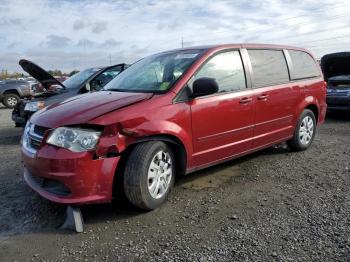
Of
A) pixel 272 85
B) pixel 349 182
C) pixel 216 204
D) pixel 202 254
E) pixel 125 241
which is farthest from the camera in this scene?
pixel 272 85

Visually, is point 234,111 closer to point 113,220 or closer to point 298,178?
point 298,178

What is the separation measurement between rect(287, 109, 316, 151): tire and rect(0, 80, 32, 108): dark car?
1443 centimetres

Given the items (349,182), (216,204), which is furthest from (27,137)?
(349,182)

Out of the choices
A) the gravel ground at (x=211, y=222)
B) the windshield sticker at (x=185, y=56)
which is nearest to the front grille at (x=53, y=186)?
the gravel ground at (x=211, y=222)

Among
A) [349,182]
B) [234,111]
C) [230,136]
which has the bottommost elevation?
[349,182]

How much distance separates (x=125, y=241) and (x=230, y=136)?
205 cm

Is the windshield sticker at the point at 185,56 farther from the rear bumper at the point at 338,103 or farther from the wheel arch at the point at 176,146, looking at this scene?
the rear bumper at the point at 338,103

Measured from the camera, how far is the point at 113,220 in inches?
154

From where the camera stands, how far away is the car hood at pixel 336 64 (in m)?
10.7

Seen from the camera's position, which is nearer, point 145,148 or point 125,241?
point 125,241

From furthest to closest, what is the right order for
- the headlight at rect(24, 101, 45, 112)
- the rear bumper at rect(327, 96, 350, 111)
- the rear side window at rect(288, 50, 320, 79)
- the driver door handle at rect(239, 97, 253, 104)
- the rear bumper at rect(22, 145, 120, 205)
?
the rear bumper at rect(327, 96, 350, 111), the headlight at rect(24, 101, 45, 112), the rear side window at rect(288, 50, 320, 79), the driver door handle at rect(239, 97, 253, 104), the rear bumper at rect(22, 145, 120, 205)

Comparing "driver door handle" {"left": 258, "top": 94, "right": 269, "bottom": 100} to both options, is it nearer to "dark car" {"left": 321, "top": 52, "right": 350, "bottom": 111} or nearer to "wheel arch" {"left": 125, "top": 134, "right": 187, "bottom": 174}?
"wheel arch" {"left": 125, "top": 134, "right": 187, "bottom": 174}

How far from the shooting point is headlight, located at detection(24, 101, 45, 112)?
7529 millimetres

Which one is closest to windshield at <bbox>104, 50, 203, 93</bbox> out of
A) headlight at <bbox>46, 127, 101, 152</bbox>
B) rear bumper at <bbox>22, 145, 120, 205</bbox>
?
headlight at <bbox>46, 127, 101, 152</bbox>
